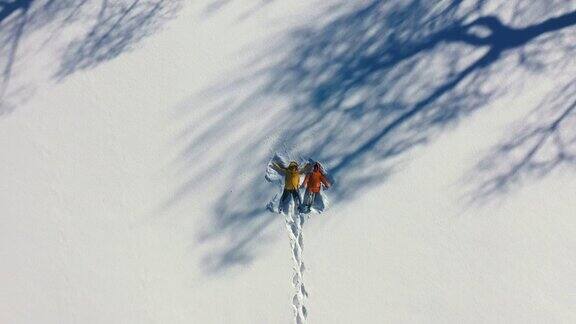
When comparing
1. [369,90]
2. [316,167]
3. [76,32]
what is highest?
[76,32]

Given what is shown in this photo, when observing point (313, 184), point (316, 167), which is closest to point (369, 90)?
point (316, 167)

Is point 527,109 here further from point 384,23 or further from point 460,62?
point 384,23

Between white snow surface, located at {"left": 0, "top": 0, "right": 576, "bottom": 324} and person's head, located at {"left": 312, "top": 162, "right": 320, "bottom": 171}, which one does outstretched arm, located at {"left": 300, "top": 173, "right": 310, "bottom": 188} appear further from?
white snow surface, located at {"left": 0, "top": 0, "right": 576, "bottom": 324}

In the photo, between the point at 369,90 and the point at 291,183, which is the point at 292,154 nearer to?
the point at 291,183

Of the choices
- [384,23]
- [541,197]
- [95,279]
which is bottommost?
[541,197]

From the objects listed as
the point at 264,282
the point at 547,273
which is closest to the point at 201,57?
the point at 264,282

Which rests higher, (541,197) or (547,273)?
(541,197)

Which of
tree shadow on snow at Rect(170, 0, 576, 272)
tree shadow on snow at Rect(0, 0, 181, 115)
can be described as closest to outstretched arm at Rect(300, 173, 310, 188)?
tree shadow on snow at Rect(170, 0, 576, 272)
